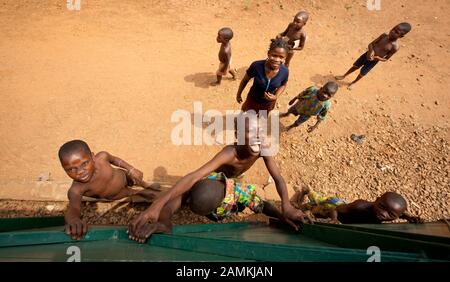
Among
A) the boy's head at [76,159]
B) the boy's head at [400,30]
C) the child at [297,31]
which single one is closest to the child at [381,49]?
the boy's head at [400,30]

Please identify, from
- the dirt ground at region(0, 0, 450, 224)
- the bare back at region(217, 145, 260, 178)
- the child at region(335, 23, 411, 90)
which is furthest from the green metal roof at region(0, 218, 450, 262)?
the child at region(335, 23, 411, 90)

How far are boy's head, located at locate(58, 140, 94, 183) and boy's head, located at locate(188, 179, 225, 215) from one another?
864 mm

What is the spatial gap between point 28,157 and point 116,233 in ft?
9.25

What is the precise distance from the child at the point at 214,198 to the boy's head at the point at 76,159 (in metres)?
0.64

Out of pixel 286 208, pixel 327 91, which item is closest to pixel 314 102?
pixel 327 91

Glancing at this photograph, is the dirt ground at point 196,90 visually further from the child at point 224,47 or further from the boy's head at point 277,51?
the boy's head at point 277,51

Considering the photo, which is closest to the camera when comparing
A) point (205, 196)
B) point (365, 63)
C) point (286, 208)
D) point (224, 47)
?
point (205, 196)

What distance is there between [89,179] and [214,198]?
108 centimetres

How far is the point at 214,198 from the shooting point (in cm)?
212

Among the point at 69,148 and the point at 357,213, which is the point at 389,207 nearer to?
the point at 357,213

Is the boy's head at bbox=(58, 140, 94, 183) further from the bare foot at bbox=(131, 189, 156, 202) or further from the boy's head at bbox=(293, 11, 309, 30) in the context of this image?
the boy's head at bbox=(293, 11, 309, 30)

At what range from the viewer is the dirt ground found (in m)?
3.72

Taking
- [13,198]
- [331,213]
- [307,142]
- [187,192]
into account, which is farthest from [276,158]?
[13,198]
